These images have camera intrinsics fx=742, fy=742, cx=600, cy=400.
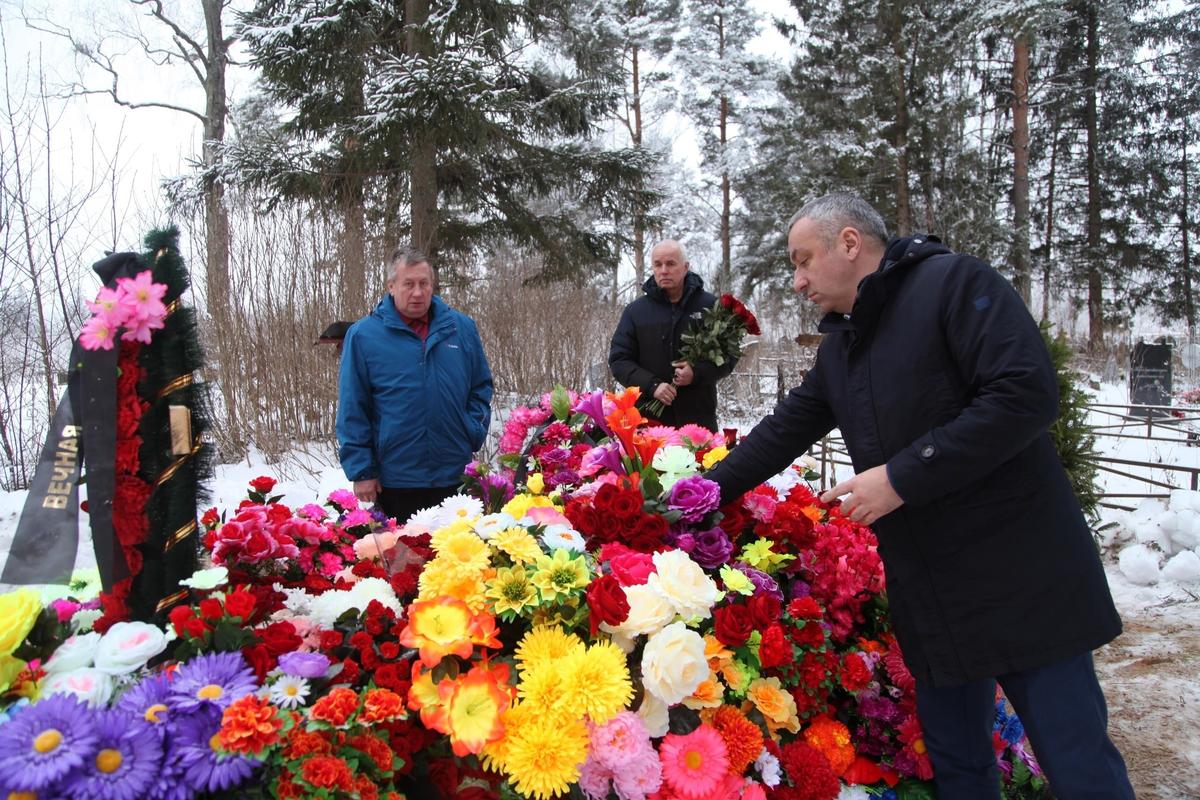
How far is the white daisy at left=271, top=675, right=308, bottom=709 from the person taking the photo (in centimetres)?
121

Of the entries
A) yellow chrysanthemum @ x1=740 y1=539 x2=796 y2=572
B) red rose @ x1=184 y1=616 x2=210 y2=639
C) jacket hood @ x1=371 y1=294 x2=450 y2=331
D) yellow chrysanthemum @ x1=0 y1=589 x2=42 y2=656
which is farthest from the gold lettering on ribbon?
jacket hood @ x1=371 y1=294 x2=450 y2=331

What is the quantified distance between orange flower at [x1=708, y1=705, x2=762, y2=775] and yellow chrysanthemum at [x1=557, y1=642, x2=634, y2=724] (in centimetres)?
31

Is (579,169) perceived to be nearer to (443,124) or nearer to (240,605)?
(443,124)

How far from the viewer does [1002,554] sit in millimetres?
1544

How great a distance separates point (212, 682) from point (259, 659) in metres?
0.10

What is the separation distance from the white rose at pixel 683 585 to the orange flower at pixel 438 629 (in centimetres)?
43

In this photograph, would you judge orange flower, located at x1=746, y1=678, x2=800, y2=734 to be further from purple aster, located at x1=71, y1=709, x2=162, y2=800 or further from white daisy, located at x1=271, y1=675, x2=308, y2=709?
purple aster, located at x1=71, y1=709, x2=162, y2=800

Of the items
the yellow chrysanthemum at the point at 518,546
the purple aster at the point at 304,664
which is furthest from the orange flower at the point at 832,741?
the purple aster at the point at 304,664

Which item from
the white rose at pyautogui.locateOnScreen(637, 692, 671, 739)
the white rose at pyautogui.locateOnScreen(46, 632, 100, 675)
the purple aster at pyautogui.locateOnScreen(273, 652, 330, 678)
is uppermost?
the white rose at pyautogui.locateOnScreen(46, 632, 100, 675)

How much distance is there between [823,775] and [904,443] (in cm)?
A: 82

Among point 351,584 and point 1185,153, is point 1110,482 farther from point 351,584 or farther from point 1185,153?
point 1185,153

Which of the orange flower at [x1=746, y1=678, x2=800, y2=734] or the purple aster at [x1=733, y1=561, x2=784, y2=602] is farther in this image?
the purple aster at [x1=733, y1=561, x2=784, y2=602]

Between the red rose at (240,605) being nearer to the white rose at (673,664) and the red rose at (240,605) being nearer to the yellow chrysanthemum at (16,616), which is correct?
the yellow chrysanthemum at (16,616)

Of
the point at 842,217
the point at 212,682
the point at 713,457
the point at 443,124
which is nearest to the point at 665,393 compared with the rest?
the point at 713,457
